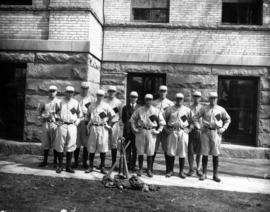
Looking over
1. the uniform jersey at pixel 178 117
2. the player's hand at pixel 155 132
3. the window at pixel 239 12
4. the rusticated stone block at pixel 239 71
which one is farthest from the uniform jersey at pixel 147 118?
the window at pixel 239 12

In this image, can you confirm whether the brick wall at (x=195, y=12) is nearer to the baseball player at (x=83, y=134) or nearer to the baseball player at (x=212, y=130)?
the baseball player at (x=212, y=130)

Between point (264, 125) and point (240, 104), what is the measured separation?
1.03m

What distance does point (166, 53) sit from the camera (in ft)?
31.2

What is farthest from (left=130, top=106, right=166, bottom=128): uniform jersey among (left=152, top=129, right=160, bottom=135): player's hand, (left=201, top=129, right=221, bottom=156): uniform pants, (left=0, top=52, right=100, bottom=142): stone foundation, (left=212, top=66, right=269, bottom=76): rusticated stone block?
(left=212, top=66, right=269, bottom=76): rusticated stone block

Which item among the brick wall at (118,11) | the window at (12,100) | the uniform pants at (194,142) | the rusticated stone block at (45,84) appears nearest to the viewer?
the uniform pants at (194,142)

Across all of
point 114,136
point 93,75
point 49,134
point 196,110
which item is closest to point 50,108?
point 49,134

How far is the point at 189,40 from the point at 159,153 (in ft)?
13.1

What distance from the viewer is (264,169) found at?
789 cm

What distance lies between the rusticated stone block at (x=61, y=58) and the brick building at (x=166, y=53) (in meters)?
0.36

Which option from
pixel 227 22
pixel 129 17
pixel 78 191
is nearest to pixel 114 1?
pixel 129 17

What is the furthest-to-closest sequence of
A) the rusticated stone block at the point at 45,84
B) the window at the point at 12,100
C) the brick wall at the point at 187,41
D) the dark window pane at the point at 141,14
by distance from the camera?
the dark window pane at the point at 141,14
the brick wall at the point at 187,41
the window at the point at 12,100
the rusticated stone block at the point at 45,84

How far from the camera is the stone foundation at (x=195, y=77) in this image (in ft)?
30.4

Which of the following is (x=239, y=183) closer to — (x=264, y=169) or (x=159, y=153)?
(x=264, y=169)

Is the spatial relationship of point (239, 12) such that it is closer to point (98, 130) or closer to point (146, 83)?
point (146, 83)
